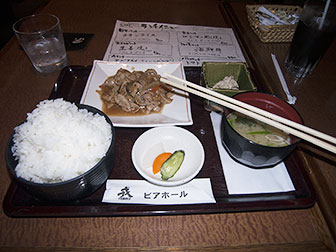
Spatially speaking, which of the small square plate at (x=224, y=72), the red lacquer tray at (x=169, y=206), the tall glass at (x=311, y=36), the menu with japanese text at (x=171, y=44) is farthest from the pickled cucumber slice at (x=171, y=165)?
the tall glass at (x=311, y=36)

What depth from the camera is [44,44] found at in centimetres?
249

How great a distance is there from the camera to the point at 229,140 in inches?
61.6

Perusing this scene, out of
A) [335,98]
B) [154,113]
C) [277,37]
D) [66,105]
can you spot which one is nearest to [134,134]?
[154,113]

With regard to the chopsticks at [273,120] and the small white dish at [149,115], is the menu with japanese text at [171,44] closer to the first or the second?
the small white dish at [149,115]

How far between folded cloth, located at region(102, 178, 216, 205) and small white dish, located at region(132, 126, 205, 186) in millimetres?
72

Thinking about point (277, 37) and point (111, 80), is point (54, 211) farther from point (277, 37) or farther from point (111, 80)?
point (277, 37)

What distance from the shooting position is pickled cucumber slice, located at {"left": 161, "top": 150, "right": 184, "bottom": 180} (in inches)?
58.5

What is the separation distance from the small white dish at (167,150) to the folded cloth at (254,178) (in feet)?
0.80

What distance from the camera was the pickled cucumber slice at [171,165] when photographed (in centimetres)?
149

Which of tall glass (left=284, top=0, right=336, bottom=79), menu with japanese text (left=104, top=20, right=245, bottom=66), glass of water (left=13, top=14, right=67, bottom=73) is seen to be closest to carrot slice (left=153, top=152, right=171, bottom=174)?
menu with japanese text (left=104, top=20, right=245, bottom=66)

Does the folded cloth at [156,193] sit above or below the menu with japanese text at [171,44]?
below

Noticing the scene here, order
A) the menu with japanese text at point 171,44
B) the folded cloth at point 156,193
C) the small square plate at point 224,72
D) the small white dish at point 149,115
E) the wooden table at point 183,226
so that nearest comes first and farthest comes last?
the wooden table at point 183,226, the folded cloth at point 156,193, the small white dish at point 149,115, the small square plate at point 224,72, the menu with japanese text at point 171,44

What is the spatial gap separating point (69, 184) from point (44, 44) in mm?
2042

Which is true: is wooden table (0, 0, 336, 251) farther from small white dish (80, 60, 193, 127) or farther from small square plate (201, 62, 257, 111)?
small white dish (80, 60, 193, 127)
